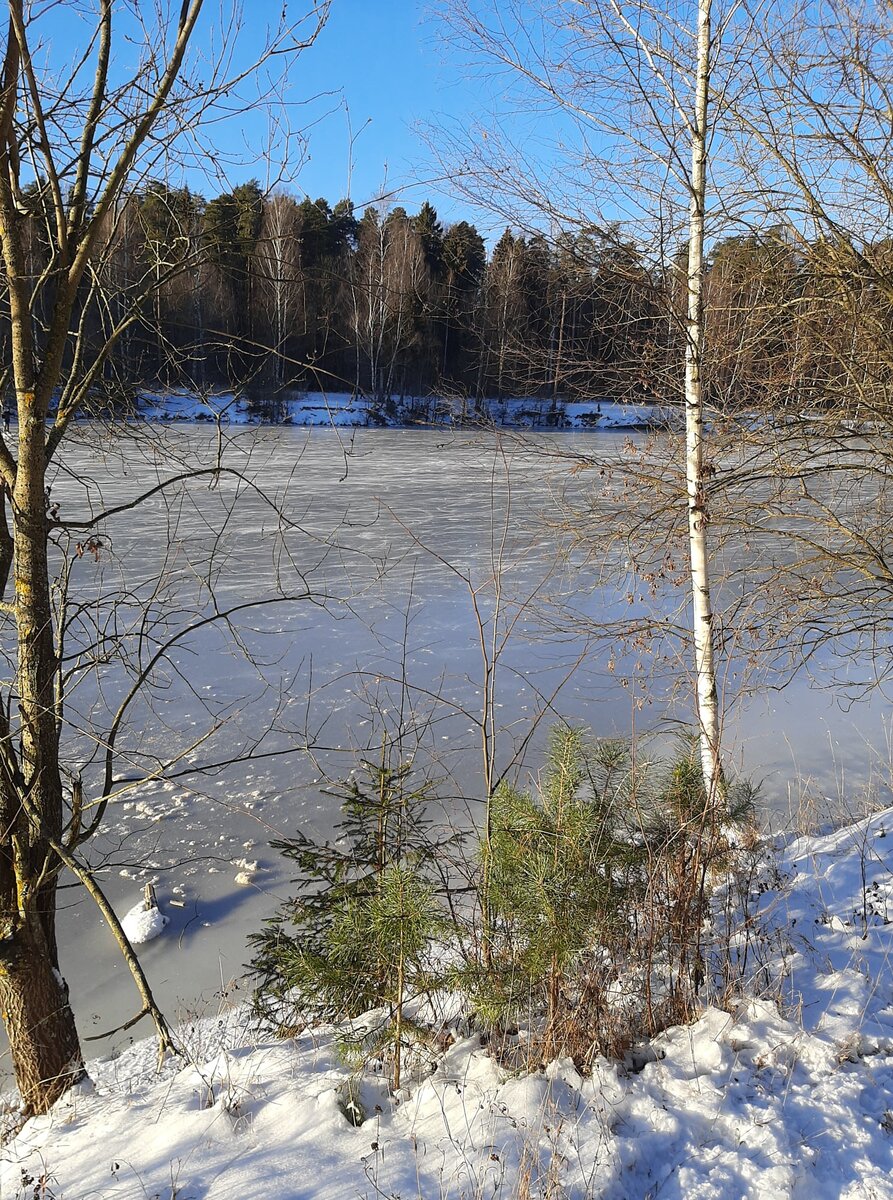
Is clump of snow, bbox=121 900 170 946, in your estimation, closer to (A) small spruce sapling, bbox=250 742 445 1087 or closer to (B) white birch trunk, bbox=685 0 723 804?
(A) small spruce sapling, bbox=250 742 445 1087

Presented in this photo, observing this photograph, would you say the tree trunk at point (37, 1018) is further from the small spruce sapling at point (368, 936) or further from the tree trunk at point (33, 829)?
the small spruce sapling at point (368, 936)

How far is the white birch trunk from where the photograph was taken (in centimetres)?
460

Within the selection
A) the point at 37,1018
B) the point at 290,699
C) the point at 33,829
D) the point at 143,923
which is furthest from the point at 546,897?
the point at 143,923

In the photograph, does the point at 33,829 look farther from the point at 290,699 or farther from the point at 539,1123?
the point at 539,1123

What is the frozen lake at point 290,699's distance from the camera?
4500 mm

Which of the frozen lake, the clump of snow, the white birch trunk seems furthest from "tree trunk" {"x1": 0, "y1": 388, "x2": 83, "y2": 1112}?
the white birch trunk

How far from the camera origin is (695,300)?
16.0 ft

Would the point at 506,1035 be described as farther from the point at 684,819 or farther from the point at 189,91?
the point at 189,91

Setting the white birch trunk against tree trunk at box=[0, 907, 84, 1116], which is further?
the white birch trunk

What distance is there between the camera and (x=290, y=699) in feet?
16.5

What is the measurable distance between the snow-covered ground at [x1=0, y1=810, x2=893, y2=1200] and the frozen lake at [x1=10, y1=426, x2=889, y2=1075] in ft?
3.21

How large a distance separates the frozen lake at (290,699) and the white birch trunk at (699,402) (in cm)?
52

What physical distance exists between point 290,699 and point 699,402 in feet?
9.70

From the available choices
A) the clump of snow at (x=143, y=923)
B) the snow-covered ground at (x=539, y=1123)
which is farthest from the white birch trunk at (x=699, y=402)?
the clump of snow at (x=143, y=923)
